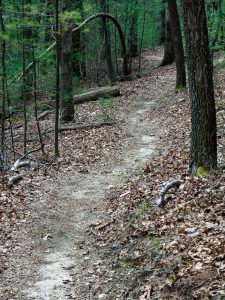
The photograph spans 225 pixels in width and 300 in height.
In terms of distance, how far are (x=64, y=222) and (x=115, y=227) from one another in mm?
1471

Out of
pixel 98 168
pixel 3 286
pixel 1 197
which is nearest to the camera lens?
pixel 3 286

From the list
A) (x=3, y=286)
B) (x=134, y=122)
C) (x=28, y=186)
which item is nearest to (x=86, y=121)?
(x=134, y=122)

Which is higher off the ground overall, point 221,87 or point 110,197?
point 221,87

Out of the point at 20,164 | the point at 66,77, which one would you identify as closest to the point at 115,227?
the point at 20,164

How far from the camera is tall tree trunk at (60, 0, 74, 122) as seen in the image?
54.5 ft

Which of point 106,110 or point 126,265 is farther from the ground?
point 106,110

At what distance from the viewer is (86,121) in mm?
18141

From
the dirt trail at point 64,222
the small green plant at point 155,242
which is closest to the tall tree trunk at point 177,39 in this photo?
the dirt trail at point 64,222

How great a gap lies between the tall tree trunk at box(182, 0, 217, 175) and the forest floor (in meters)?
0.50

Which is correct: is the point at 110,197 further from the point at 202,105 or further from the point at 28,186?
the point at 202,105

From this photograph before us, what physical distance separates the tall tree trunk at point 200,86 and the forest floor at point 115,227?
0.50 metres

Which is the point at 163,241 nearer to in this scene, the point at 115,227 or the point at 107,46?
the point at 115,227

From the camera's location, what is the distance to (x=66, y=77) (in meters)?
17.1

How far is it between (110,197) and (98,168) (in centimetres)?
265
